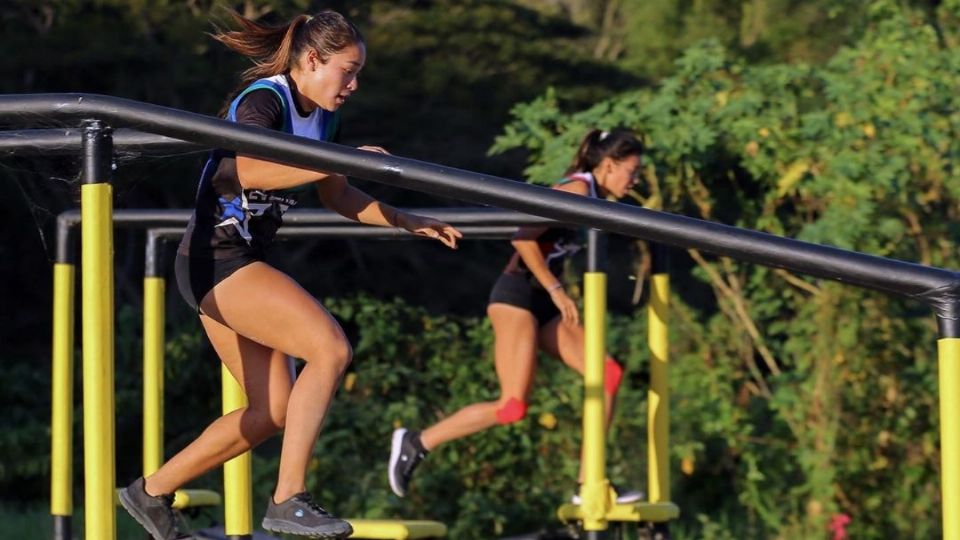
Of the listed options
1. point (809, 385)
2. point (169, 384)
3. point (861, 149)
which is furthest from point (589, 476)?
point (169, 384)

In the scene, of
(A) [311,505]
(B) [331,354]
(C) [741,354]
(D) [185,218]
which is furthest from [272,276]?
(C) [741,354]

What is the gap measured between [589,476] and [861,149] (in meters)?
2.28

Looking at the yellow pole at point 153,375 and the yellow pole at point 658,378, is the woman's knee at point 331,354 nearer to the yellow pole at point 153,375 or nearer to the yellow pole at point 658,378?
the yellow pole at point 153,375

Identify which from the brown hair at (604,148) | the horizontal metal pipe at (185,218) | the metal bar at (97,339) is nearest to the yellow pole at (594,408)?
the horizontal metal pipe at (185,218)

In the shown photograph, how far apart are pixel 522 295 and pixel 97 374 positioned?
3.05 meters

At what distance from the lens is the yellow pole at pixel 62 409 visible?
189 inches

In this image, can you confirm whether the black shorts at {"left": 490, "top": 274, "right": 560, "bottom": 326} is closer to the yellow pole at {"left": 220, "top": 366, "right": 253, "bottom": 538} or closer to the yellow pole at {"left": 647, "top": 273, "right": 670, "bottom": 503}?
the yellow pole at {"left": 647, "top": 273, "right": 670, "bottom": 503}

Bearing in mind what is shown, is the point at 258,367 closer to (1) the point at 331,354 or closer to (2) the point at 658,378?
(1) the point at 331,354

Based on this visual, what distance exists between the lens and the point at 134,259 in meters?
13.8

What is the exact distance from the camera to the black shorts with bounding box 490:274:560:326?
18.9 ft

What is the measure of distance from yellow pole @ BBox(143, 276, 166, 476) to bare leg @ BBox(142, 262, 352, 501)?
1.91 metres

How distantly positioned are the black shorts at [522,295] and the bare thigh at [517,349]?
0.02 m

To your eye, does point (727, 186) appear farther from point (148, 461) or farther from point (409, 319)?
point (148, 461)

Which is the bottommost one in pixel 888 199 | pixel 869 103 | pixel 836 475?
pixel 836 475
